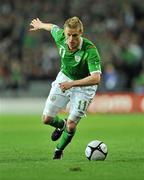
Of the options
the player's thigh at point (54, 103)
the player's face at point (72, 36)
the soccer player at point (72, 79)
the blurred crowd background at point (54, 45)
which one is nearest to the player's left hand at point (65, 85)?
the soccer player at point (72, 79)

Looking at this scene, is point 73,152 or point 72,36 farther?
point 73,152

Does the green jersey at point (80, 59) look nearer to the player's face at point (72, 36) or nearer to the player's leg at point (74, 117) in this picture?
the player's face at point (72, 36)

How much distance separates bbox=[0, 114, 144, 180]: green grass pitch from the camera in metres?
8.96

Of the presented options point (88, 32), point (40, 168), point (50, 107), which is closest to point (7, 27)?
point (88, 32)

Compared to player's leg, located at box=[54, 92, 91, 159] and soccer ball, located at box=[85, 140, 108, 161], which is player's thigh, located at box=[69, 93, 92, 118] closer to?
player's leg, located at box=[54, 92, 91, 159]

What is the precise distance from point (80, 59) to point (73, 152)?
2.09 m

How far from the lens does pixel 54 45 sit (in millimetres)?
28047

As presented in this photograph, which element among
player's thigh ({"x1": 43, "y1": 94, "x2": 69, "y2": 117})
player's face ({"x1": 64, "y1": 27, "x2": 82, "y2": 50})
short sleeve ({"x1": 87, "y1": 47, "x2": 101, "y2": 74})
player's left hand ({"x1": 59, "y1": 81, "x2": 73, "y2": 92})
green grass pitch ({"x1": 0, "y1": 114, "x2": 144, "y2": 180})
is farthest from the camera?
player's thigh ({"x1": 43, "y1": 94, "x2": 69, "y2": 117})

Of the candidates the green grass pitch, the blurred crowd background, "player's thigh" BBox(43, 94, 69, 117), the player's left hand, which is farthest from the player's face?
the blurred crowd background

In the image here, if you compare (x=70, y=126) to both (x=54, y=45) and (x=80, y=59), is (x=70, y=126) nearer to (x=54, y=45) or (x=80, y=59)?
(x=80, y=59)

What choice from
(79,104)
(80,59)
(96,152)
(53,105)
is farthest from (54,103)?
(96,152)

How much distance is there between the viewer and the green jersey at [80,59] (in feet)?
35.7

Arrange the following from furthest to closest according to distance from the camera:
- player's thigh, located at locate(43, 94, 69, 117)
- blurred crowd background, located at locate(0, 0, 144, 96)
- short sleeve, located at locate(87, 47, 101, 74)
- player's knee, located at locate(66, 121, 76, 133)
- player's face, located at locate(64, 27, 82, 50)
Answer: blurred crowd background, located at locate(0, 0, 144, 96), player's thigh, located at locate(43, 94, 69, 117), player's knee, located at locate(66, 121, 76, 133), short sleeve, located at locate(87, 47, 101, 74), player's face, located at locate(64, 27, 82, 50)

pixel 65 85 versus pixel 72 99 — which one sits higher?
pixel 65 85
